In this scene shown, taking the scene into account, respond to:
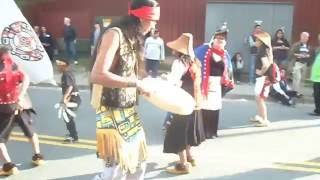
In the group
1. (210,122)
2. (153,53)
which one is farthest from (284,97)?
(153,53)

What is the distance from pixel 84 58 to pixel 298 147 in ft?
42.5

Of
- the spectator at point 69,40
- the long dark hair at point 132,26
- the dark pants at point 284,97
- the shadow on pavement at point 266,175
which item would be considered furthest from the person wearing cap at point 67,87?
the spectator at point 69,40

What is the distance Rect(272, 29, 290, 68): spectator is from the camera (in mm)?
15312

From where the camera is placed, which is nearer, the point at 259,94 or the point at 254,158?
the point at 254,158

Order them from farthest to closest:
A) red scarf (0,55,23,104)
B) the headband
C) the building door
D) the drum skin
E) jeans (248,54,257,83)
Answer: the building door
jeans (248,54,257,83)
red scarf (0,55,23,104)
the headband
the drum skin

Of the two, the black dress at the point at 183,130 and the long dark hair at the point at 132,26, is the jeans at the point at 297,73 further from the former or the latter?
the long dark hair at the point at 132,26

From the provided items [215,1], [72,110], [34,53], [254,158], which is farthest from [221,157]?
[215,1]

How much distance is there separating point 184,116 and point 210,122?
1124mm

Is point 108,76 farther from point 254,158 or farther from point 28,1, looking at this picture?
point 28,1

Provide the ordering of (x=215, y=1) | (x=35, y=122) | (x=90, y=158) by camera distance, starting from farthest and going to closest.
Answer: (x=215, y=1) → (x=35, y=122) → (x=90, y=158)

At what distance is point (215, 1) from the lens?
1783 cm

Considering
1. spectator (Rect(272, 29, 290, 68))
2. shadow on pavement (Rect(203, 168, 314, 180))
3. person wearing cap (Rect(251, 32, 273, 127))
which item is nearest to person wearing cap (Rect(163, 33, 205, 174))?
shadow on pavement (Rect(203, 168, 314, 180))

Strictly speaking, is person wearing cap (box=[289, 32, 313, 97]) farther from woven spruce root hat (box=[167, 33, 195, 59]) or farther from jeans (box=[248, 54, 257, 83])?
woven spruce root hat (box=[167, 33, 195, 59])

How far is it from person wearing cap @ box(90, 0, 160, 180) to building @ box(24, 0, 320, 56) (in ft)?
43.4
